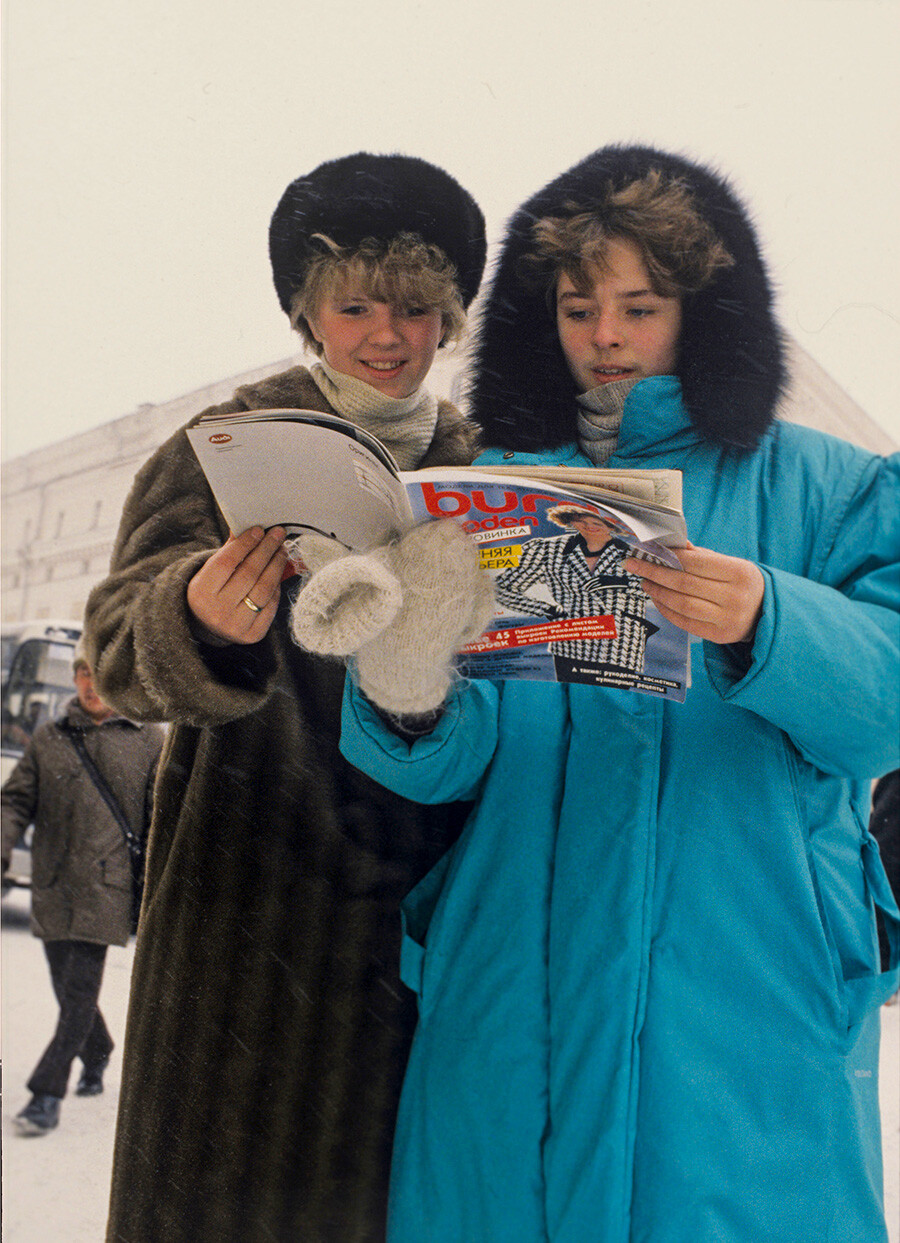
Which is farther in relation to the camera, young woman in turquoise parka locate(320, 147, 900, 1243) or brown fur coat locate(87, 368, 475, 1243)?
brown fur coat locate(87, 368, 475, 1243)

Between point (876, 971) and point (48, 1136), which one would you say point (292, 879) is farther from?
point (876, 971)

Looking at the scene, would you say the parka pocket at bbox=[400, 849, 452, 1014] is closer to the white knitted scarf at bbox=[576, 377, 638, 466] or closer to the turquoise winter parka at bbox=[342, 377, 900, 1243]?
the turquoise winter parka at bbox=[342, 377, 900, 1243]

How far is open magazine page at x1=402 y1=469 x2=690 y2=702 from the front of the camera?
0.78m

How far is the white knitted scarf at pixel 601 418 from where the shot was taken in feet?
3.39

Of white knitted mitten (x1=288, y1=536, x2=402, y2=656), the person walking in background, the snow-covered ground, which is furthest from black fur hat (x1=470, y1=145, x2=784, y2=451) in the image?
the snow-covered ground

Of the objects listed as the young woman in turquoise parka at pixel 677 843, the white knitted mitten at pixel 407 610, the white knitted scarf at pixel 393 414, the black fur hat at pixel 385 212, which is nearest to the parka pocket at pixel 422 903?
the young woman in turquoise parka at pixel 677 843

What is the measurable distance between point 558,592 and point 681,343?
14.4 inches

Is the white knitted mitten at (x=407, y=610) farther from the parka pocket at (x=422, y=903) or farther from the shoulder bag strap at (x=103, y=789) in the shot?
the shoulder bag strap at (x=103, y=789)

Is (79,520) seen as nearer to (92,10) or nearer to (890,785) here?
(92,10)

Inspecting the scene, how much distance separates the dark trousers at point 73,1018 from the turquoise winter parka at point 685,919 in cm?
47

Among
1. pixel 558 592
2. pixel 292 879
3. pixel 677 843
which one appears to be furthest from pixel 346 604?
pixel 292 879

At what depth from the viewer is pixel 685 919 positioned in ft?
2.79

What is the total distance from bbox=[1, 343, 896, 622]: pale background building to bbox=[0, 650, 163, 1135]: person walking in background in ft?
0.49

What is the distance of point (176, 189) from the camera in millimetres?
1334
